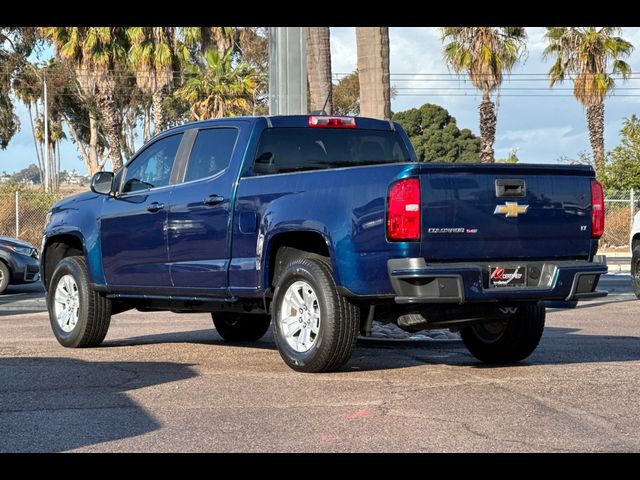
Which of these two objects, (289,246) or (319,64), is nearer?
(289,246)

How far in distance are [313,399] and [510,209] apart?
2017mm

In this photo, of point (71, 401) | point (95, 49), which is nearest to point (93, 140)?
point (95, 49)

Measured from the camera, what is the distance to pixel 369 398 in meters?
7.66

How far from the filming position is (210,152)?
393 inches

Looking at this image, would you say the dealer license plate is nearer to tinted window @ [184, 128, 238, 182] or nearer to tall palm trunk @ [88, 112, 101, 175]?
tinted window @ [184, 128, 238, 182]

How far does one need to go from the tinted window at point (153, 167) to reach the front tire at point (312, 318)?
6.62 ft

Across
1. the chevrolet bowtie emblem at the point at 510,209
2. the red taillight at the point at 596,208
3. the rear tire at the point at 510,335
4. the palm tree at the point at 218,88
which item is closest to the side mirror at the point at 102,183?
the rear tire at the point at 510,335

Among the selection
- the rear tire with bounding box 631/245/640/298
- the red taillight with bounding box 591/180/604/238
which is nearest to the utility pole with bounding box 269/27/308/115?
the red taillight with bounding box 591/180/604/238

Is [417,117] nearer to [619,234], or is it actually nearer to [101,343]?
[619,234]

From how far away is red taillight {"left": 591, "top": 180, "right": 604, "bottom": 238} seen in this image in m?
8.80

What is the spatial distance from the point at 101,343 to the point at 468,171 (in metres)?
4.65

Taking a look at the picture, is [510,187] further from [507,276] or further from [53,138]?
[53,138]

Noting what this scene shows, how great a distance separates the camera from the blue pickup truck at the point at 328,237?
8.05m
